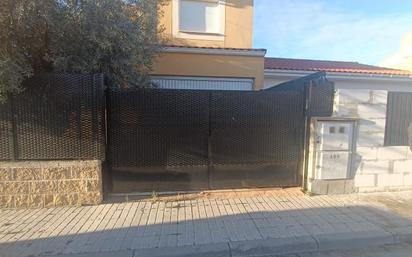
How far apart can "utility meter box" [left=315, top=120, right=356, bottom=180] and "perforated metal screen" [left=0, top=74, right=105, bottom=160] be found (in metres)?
3.88

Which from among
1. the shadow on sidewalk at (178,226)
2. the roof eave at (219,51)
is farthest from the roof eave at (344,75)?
the shadow on sidewalk at (178,226)

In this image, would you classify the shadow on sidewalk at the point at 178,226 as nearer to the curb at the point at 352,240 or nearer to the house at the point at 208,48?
the curb at the point at 352,240

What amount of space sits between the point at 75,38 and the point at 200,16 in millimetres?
5181

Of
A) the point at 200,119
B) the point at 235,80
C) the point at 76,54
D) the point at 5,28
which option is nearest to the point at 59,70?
the point at 76,54

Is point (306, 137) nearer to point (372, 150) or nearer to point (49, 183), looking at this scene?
point (372, 150)

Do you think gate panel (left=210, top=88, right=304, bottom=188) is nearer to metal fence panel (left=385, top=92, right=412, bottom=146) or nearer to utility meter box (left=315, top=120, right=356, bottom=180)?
utility meter box (left=315, top=120, right=356, bottom=180)

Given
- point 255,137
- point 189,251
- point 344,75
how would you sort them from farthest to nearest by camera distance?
point 344,75
point 255,137
point 189,251

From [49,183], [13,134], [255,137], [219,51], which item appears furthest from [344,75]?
[13,134]

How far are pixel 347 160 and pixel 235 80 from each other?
412 cm

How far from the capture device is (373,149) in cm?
573

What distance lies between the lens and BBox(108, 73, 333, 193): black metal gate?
17.5 ft

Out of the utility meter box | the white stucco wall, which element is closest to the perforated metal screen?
the utility meter box

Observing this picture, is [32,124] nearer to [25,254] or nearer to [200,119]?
[25,254]

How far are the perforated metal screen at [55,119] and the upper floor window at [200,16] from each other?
5.01m
